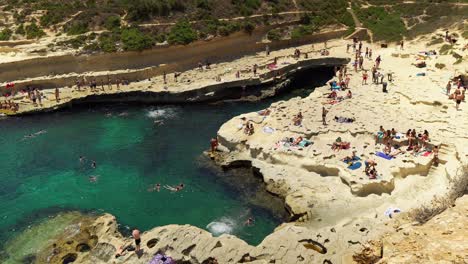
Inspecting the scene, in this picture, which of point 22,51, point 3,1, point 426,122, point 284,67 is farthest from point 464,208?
point 3,1

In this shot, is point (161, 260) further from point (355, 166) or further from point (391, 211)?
point (355, 166)

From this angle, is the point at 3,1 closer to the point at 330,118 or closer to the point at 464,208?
the point at 330,118

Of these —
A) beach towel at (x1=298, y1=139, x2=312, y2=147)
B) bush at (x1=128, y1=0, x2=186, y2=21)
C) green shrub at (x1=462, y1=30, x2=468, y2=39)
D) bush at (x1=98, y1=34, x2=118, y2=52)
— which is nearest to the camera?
beach towel at (x1=298, y1=139, x2=312, y2=147)

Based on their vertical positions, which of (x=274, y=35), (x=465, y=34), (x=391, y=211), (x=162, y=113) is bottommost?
(x=391, y=211)

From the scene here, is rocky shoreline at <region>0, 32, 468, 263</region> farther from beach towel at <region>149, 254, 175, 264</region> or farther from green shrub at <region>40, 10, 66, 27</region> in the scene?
green shrub at <region>40, 10, 66, 27</region>

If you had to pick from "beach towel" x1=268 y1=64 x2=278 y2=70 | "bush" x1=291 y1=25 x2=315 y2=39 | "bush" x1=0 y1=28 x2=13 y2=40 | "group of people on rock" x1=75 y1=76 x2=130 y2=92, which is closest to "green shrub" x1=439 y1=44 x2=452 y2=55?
"bush" x1=291 y1=25 x2=315 y2=39

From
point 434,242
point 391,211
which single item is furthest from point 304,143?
point 434,242
